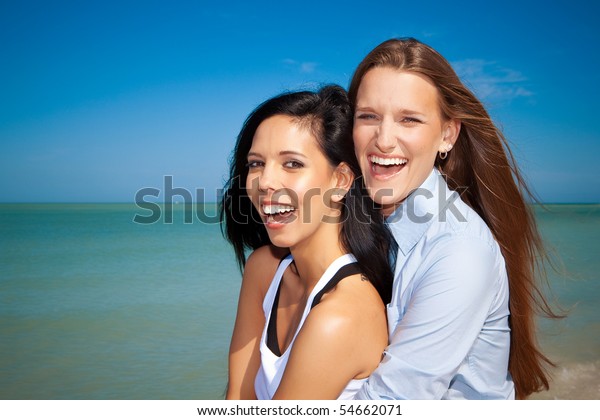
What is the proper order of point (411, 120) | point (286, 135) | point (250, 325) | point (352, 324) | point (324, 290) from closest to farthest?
point (352, 324), point (324, 290), point (286, 135), point (411, 120), point (250, 325)

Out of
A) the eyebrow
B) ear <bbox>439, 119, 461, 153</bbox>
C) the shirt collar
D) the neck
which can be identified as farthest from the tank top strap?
ear <bbox>439, 119, 461, 153</bbox>

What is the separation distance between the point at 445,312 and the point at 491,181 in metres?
1.02

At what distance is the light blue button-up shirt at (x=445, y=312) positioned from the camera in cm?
244

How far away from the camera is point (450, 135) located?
3123 millimetres

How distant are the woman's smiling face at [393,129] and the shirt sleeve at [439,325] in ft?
1.72

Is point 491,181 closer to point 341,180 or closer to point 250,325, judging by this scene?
point 341,180

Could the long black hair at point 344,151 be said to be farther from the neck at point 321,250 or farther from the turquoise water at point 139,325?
the turquoise water at point 139,325

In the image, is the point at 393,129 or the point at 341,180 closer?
the point at 393,129

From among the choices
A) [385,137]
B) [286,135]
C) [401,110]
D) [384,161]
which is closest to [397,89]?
[401,110]

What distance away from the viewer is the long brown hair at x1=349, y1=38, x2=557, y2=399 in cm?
291

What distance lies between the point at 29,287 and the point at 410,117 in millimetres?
13951

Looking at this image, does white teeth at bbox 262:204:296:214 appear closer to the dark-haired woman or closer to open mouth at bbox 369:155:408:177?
the dark-haired woman

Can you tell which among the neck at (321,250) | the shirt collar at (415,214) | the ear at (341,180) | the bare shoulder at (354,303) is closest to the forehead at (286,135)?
the ear at (341,180)

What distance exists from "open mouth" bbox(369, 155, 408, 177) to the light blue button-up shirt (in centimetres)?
24
